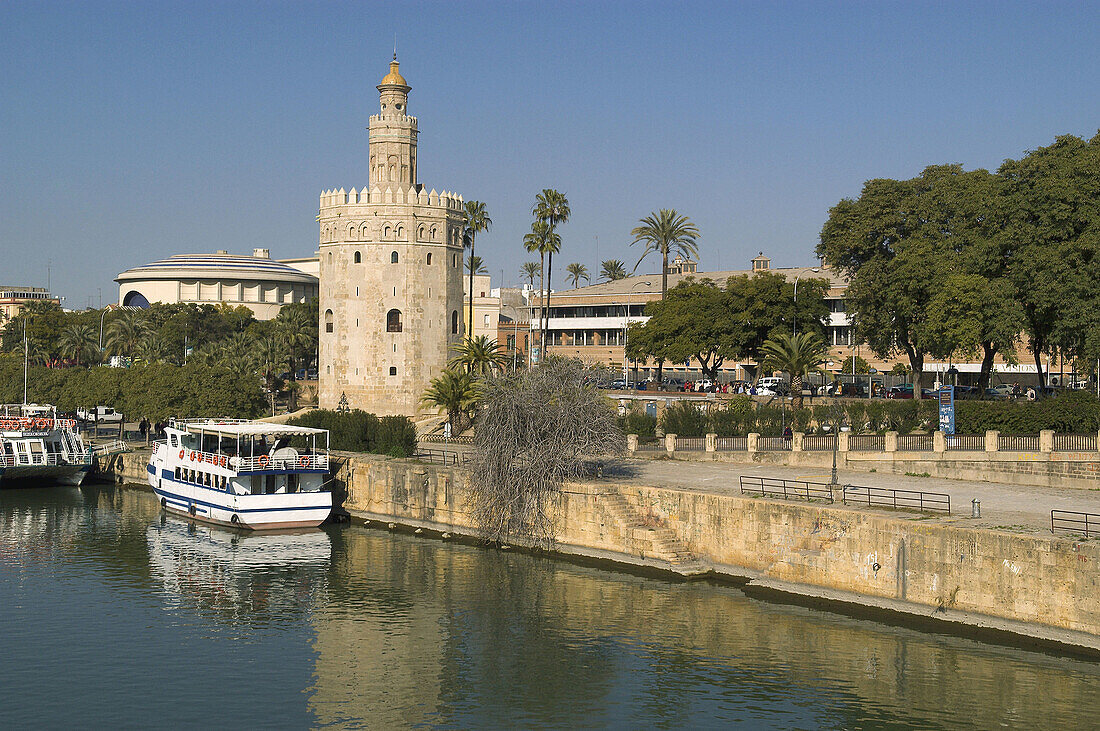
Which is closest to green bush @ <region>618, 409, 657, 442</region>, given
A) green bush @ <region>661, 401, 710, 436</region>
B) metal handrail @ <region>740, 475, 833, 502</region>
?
green bush @ <region>661, 401, 710, 436</region>

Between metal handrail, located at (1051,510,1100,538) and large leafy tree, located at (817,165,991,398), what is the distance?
2427 cm

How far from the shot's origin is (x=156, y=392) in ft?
234

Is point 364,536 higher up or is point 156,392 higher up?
point 156,392

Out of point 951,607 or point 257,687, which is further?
point 951,607

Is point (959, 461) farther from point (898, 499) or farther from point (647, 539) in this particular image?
point (647, 539)

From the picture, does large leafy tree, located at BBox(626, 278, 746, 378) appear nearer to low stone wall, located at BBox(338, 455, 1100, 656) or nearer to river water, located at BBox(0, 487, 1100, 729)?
low stone wall, located at BBox(338, 455, 1100, 656)

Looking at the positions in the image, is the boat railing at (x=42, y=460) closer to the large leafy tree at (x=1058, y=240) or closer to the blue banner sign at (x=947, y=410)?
the blue banner sign at (x=947, y=410)

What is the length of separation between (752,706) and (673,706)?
181 cm

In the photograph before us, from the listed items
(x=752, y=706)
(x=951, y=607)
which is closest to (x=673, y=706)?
(x=752, y=706)

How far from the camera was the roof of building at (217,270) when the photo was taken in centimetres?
16350

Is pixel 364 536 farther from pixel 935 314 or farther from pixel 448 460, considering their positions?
pixel 935 314

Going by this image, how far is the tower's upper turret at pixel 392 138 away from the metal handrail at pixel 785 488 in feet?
143

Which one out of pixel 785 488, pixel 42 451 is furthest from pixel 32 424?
pixel 785 488

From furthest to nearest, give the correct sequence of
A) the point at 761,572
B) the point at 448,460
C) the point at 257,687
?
the point at 448,460 < the point at 761,572 < the point at 257,687
